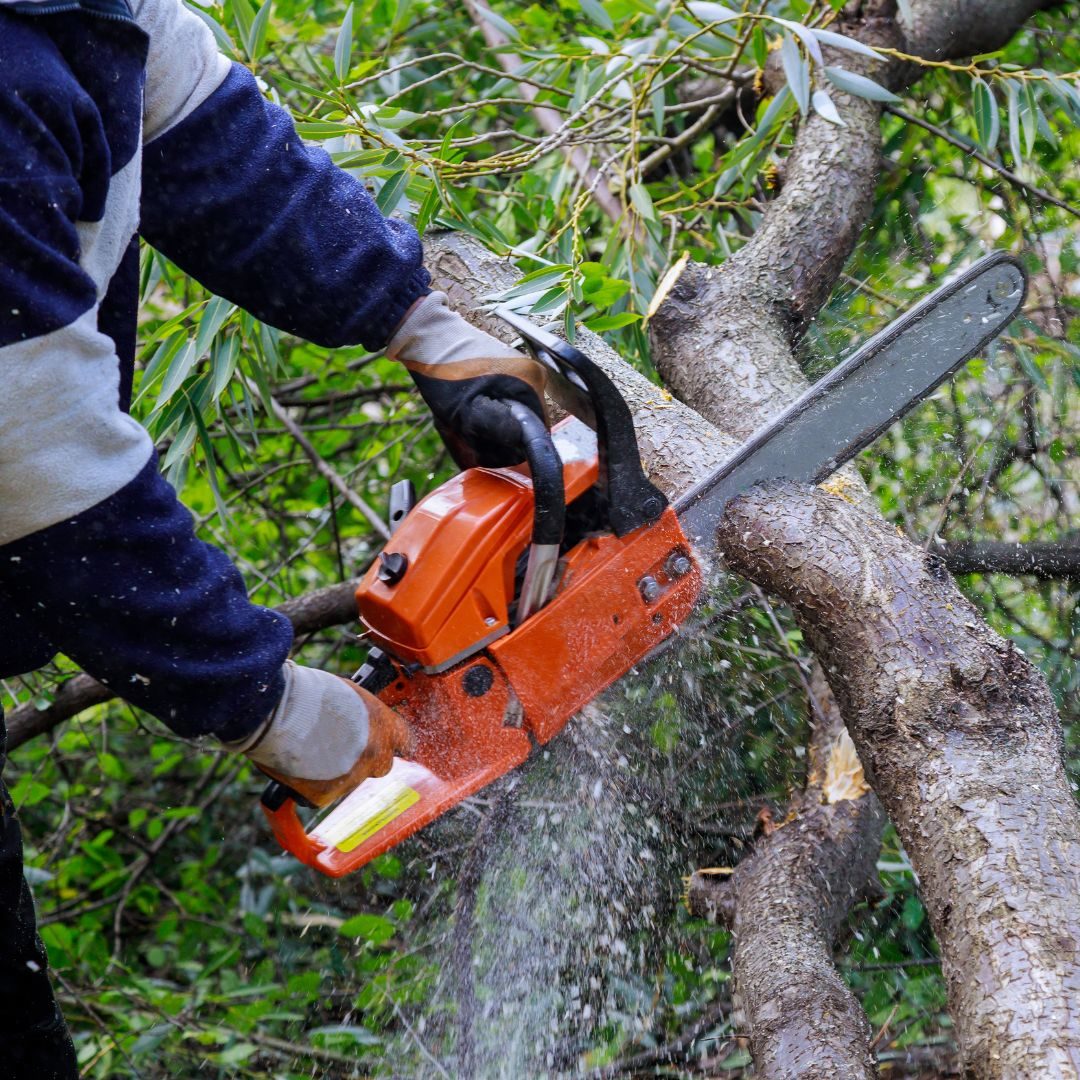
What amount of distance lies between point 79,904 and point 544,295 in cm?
259

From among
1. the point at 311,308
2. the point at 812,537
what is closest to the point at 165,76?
the point at 311,308

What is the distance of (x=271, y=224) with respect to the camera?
1812 mm

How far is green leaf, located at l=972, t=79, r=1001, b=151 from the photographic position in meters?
2.53

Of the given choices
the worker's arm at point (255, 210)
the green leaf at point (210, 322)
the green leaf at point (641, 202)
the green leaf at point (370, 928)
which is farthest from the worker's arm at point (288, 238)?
the green leaf at point (370, 928)

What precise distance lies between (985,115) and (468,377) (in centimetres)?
144

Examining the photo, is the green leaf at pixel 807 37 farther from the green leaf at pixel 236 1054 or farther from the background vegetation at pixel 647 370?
the green leaf at pixel 236 1054

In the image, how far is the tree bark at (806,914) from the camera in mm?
1745

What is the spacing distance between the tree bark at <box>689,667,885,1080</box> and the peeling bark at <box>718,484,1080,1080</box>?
345 mm

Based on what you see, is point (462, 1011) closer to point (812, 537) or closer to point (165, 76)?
point (812, 537)

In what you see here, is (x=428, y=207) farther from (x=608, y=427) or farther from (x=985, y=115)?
(x=985, y=115)

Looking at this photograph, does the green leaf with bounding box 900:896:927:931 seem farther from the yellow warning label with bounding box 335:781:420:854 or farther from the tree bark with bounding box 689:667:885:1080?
the yellow warning label with bounding box 335:781:420:854

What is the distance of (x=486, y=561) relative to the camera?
1.85 meters

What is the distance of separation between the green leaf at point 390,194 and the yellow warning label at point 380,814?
113 cm

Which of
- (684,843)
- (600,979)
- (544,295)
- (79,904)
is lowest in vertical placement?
(79,904)
